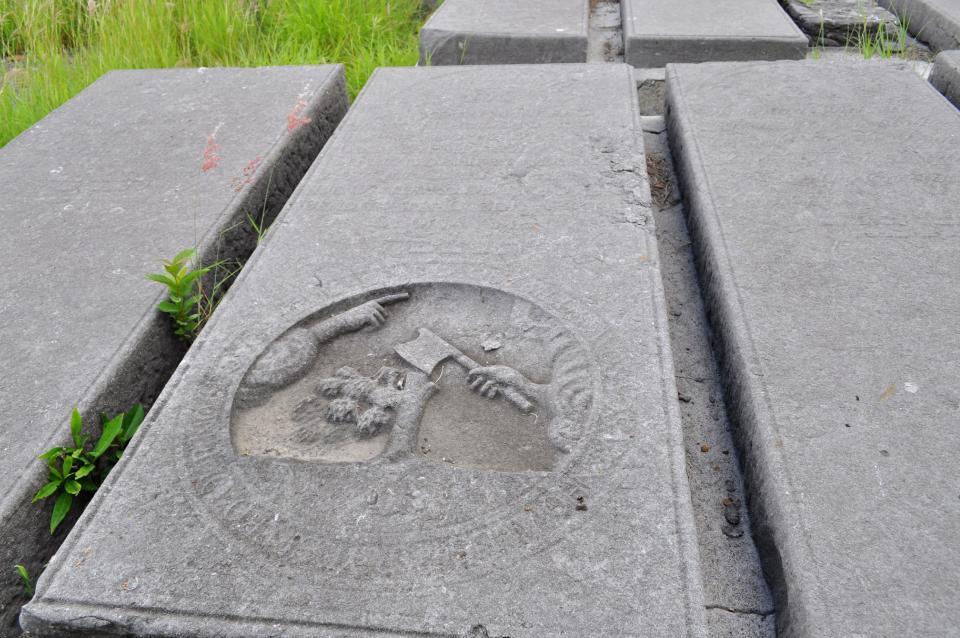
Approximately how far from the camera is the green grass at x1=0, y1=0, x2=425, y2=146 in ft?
10.4

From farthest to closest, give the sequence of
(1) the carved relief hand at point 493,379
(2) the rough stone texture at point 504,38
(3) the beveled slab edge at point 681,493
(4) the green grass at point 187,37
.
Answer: (4) the green grass at point 187,37 < (2) the rough stone texture at point 504,38 < (1) the carved relief hand at point 493,379 < (3) the beveled slab edge at point 681,493

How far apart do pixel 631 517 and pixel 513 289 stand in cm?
63

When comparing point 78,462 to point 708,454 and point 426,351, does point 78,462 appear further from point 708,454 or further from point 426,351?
point 708,454

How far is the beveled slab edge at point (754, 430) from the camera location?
3.49 ft

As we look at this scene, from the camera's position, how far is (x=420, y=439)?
1315mm

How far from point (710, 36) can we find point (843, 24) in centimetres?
83

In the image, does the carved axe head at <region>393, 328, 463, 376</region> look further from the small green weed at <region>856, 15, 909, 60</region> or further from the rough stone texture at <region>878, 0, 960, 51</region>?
the rough stone texture at <region>878, 0, 960, 51</region>

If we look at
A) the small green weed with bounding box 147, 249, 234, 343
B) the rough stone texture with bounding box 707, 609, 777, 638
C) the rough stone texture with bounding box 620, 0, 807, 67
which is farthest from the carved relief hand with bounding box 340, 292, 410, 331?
the rough stone texture with bounding box 620, 0, 807, 67

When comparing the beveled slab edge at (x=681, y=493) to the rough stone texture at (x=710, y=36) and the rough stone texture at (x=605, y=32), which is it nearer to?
the rough stone texture at (x=710, y=36)

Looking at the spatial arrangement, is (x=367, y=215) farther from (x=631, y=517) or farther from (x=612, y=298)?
(x=631, y=517)

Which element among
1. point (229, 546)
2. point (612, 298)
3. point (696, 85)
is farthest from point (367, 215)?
point (696, 85)

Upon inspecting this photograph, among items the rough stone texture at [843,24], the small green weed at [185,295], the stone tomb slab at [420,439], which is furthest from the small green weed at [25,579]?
the rough stone texture at [843,24]

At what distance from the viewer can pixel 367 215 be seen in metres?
1.87

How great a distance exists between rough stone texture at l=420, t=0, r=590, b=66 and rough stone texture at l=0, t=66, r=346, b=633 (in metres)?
0.51
